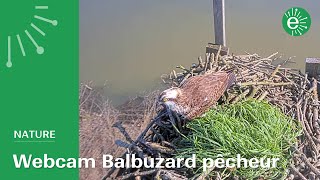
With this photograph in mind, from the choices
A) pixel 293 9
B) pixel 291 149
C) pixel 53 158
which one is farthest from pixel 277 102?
pixel 53 158

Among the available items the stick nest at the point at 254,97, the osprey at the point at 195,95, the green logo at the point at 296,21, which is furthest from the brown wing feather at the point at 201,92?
the green logo at the point at 296,21

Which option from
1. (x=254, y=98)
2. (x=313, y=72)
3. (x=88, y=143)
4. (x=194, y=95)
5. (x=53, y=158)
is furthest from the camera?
(x=88, y=143)

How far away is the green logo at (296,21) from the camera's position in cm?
319

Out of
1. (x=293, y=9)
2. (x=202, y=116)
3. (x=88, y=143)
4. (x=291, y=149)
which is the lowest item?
(x=88, y=143)

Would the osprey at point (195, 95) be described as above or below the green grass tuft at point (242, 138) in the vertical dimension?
above

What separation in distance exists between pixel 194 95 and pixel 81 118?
5.43ft

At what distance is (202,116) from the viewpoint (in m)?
2.23

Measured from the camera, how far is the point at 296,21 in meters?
3.23

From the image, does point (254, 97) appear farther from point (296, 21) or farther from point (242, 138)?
point (296, 21)

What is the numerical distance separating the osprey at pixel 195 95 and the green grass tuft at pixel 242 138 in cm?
4

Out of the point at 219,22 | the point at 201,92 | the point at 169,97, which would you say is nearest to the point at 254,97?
the point at 201,92

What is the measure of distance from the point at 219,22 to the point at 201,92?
4.19 feet

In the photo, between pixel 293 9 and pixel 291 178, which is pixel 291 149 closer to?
pixel 291 178

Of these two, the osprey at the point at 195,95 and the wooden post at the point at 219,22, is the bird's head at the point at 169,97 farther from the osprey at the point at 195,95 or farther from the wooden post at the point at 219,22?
the wooden post at the point at 219,22
